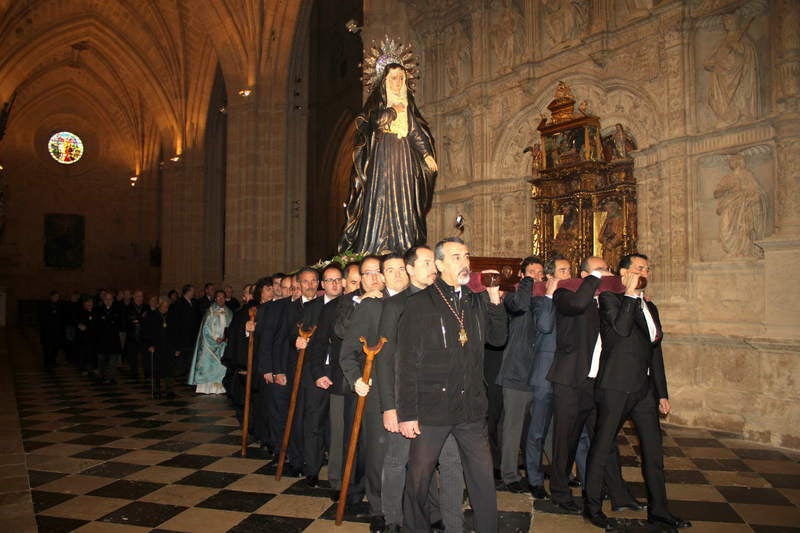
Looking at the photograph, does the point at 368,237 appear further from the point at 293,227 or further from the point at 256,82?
the point at 256,82

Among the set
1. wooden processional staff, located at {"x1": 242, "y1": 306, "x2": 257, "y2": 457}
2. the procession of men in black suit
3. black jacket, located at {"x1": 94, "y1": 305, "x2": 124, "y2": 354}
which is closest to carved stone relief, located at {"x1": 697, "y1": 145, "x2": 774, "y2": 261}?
the procession of men in black suit

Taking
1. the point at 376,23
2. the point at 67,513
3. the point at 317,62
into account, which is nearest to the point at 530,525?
the point at 67,513

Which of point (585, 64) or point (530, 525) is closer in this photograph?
point (530, 525)

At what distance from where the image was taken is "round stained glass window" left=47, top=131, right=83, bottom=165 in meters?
29.6

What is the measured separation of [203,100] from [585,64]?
1666cm

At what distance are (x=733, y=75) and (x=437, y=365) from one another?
632cm

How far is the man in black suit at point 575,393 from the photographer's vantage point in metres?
4.10

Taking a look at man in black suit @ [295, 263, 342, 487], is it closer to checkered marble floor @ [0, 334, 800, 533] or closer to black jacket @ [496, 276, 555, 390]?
checkered marble floor @ [0, 334, 800, 533]

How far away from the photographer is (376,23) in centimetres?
1183

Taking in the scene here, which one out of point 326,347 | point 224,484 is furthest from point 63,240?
point 326,347

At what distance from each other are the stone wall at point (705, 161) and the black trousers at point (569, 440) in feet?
10.6

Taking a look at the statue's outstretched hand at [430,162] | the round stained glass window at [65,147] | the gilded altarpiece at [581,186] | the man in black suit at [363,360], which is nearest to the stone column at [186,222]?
the round stained glass window at [65,147]

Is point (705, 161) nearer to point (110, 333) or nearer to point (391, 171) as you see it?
point (391, 171)

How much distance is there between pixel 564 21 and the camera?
31.1ft
